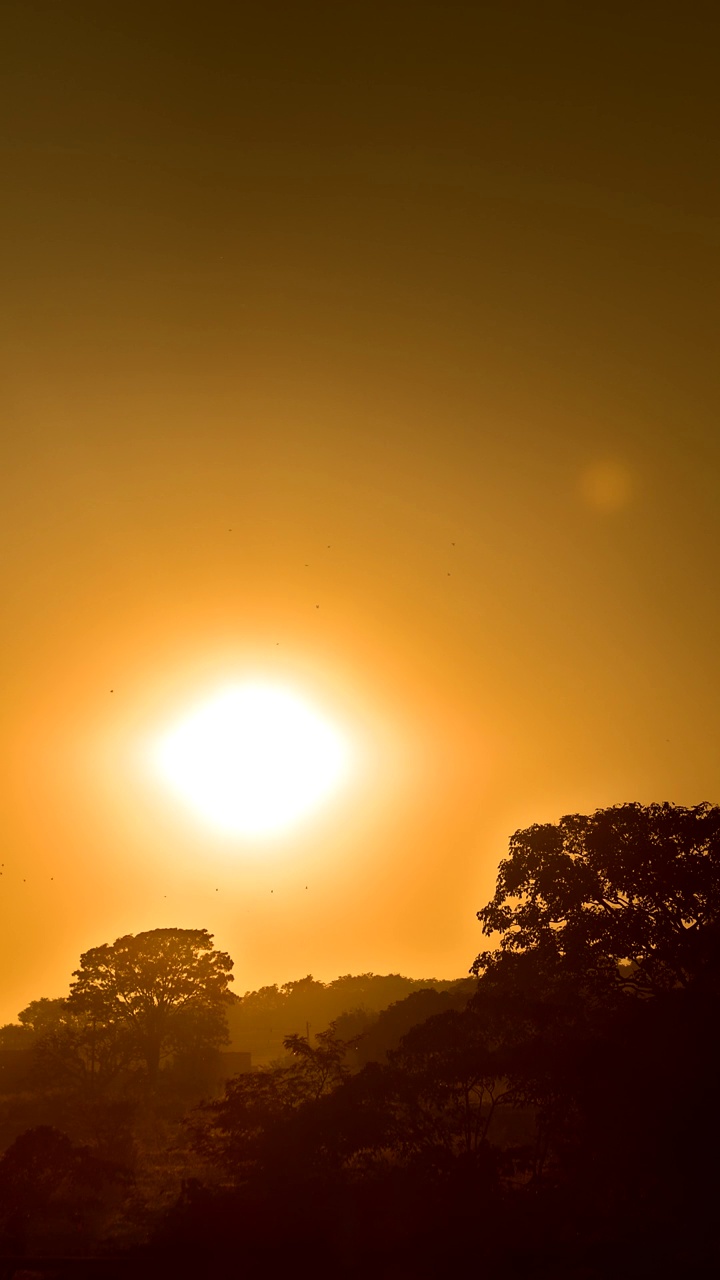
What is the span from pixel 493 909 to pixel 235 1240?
12.6m

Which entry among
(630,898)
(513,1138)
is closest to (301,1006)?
(513,1138)

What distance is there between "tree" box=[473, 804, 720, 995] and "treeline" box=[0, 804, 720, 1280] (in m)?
0.06

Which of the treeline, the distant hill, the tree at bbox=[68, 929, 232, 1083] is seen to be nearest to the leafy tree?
the treeline

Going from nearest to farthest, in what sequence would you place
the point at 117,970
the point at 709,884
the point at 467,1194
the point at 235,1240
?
the point at 235,1240 < the point at 467,1194 < the point at 709,884 < the point at 117,970

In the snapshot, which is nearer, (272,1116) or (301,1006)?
(272,1116)

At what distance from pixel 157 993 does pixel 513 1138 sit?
37252mm

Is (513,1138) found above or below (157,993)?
below

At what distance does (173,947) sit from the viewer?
61188 millimetres

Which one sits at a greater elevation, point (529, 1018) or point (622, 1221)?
point (529, 1018)

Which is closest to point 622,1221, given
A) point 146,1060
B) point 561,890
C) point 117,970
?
point 561,890

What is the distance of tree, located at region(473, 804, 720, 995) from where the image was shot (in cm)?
2409

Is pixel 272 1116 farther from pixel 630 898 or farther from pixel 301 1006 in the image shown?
pixel 301 1006

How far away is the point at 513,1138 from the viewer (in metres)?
29.0

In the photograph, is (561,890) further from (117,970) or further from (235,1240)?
(117,970)
